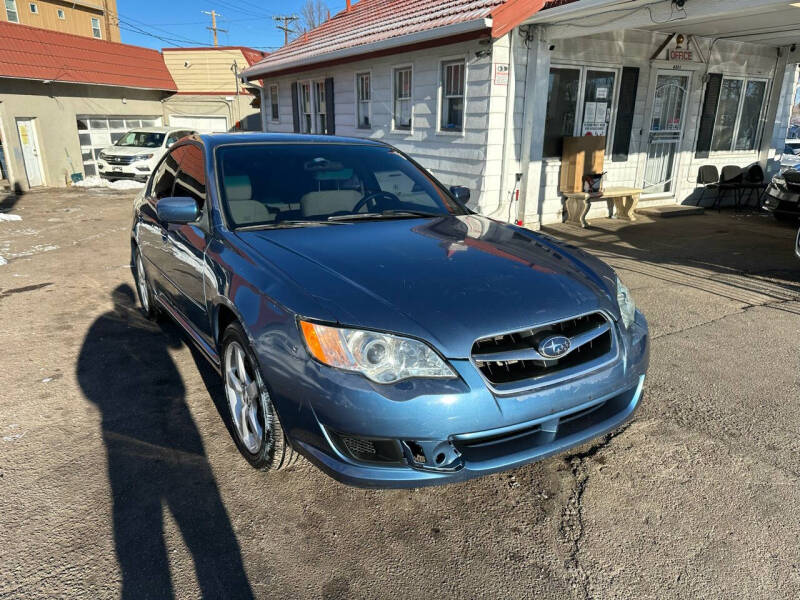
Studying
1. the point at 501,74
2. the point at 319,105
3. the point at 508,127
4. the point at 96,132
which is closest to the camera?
the point at 501,74

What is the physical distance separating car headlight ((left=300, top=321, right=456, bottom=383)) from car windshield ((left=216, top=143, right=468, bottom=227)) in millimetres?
1250

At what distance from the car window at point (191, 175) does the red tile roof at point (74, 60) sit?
571 inches

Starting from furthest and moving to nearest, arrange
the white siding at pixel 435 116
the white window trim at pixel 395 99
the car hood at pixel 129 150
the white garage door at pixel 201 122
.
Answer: the white garage door at pixel 201 122 < the car hood at pixel 129 150 < the white window trim at pixel 395 99 < the white siding at pixel 435 116

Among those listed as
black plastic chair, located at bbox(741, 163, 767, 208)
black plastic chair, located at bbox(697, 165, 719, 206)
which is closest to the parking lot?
black plastic chair, located at bbox(697, 165, 719, 206)

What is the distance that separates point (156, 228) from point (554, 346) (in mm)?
3143

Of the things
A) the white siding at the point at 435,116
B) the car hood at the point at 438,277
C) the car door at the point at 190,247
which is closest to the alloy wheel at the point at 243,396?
the car door at the point at 190,247

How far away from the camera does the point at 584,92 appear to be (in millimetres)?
9445

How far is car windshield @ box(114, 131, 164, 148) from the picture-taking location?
17.2 meters

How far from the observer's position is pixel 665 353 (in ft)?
14.2

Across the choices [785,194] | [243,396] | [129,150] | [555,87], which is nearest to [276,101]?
[129,150]

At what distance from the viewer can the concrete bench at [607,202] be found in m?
9.48

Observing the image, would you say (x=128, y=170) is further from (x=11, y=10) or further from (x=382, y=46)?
(x=11, y=10)

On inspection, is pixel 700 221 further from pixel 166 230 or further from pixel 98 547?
pixel 98 547

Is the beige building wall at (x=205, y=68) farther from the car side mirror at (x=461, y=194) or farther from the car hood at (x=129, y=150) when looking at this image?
the car side mirror at (x=461, y=194)
